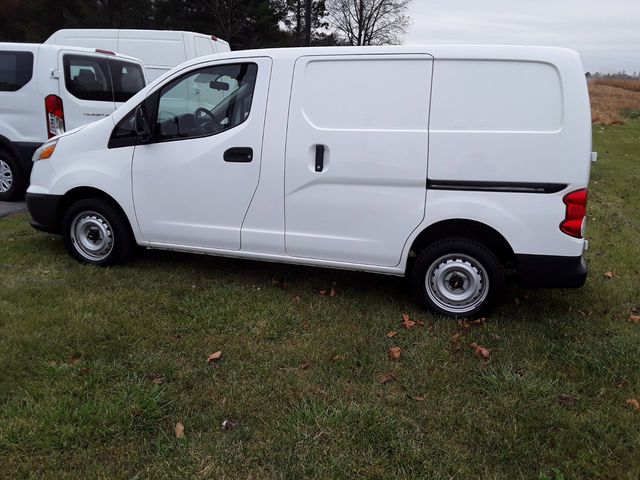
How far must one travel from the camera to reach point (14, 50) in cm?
729

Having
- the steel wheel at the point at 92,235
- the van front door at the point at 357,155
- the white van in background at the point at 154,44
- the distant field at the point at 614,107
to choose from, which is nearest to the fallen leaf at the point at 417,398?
the van front door at the point at 357,155

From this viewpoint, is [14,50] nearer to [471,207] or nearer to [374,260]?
[374,260]

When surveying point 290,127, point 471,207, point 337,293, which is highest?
point 290,127

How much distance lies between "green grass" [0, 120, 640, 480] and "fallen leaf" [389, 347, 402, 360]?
0.05 meters

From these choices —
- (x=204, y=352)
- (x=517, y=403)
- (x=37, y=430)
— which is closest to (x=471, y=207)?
(x=517, y=403)

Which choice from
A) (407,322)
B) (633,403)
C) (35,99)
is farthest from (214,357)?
(35,99)

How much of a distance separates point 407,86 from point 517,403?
2.22 m

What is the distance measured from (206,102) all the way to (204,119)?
260mm

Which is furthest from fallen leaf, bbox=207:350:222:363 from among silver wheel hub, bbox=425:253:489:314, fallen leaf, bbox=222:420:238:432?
silver wheel hub, bbox=425:253:489:314

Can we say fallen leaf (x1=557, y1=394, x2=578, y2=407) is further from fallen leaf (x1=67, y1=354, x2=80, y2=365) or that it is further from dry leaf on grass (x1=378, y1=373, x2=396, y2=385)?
fallen leaf (x1=67, y1=354, x2=80, y2=365)

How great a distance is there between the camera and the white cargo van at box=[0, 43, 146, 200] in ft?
23.7

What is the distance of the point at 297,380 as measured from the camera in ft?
10.8

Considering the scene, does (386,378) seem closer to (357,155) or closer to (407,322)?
(407,322)

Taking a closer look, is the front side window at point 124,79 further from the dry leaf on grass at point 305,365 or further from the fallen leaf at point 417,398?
the fallen leaf at point 417,398
